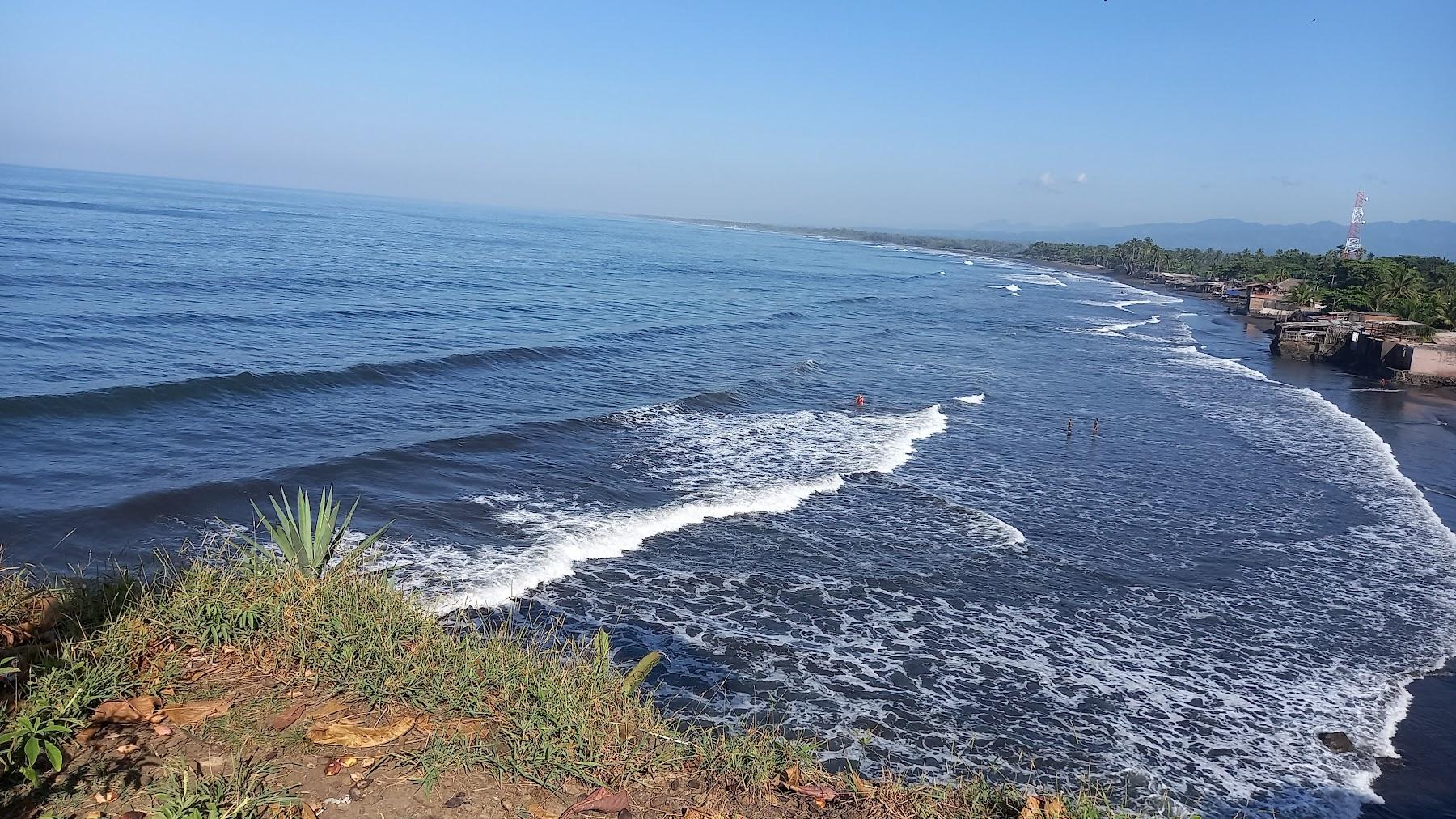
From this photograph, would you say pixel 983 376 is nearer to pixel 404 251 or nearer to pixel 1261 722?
pixel 1261 722

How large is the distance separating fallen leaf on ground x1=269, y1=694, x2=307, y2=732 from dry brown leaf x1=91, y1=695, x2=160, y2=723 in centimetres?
68

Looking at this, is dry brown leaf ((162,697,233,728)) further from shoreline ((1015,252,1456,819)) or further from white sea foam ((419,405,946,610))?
shoreline ((1015,252,1456,819))

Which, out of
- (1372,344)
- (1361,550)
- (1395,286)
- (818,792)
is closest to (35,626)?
(818,792)

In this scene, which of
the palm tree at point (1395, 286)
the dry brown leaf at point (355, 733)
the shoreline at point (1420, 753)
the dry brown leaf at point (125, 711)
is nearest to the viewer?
the dry brown leaf at point (125, 711)

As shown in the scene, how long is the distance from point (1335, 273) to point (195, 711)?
84.3 metres

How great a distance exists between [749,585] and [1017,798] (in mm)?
7801

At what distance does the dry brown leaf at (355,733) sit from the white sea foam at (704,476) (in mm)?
6030

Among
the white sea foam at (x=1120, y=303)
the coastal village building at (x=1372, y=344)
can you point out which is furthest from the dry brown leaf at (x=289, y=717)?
the white sea foam at (x=1120, y=303)

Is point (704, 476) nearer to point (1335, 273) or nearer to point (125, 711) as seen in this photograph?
point (125, 711)

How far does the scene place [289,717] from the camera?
5.00 m

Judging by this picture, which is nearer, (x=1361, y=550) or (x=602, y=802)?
(x=602, y=802)

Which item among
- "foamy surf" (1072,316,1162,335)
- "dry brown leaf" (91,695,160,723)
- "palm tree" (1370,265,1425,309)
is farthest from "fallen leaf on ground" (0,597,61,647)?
"palm tree" (1370,265,1425,309)

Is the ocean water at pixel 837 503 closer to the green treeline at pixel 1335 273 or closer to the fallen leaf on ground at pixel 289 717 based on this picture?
the fallen leaf on ground at pixel 289 717

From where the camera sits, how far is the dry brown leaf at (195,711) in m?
4.82
